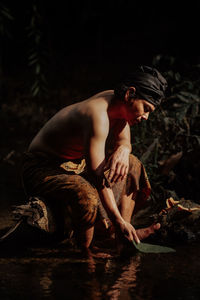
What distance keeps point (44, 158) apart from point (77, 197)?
0.42m

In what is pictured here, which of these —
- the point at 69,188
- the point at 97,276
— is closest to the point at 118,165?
the point at 69,188

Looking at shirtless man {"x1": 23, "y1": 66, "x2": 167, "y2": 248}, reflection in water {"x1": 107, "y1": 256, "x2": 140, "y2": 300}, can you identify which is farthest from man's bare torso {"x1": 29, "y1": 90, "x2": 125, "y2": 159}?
reflection in water {"x1": 107, "y1": 256, "x2": 140, "y2": 300}

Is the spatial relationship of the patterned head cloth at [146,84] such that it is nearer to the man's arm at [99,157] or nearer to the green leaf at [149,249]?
the man's arm at [99,157]

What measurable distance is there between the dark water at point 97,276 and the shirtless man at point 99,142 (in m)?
0.20

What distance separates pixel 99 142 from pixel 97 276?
0.78 m

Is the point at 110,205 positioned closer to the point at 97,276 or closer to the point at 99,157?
the point at 99,157

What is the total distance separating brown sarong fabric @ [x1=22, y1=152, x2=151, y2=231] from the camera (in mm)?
3085

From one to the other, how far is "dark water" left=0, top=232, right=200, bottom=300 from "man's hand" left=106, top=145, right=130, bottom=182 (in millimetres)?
507

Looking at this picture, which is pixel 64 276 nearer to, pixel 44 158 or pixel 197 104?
pixel 44 158

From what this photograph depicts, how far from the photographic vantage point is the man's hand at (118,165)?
3135 mm

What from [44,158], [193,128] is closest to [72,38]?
[193,128]

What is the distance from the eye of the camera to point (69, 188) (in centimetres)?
312

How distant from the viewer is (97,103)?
3080 mm

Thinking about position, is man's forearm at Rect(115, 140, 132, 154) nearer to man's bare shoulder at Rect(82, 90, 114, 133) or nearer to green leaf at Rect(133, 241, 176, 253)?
man's bare shoulder at Rect(82, 90, 114, 133)
